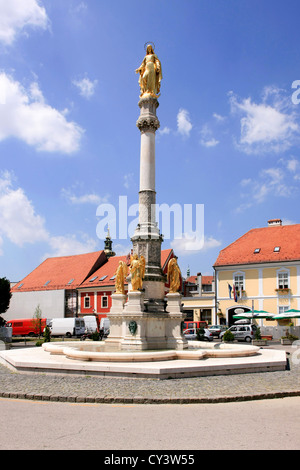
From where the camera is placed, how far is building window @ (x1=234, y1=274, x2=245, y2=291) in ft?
150

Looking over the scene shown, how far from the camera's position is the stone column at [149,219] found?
18109 millimetres

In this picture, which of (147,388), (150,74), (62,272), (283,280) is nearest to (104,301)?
(62,272)

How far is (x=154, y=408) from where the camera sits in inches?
334

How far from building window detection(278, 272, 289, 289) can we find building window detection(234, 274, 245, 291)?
12.7 ft

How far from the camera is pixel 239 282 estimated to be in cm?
4594

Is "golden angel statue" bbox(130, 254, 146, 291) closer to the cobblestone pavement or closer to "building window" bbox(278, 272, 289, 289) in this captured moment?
the cobblestone pavement

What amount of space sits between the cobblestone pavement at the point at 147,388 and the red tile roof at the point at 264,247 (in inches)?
1295

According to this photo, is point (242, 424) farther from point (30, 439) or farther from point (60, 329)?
point (60, 329)

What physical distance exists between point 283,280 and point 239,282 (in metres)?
4.64

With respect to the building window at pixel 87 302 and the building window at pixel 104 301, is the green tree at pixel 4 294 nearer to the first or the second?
the building window at pixel 104 301

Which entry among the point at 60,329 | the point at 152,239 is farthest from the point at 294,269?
the point at 152,239

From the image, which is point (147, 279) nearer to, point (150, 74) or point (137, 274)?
point (137, 274)

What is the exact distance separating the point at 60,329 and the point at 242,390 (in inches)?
1479
